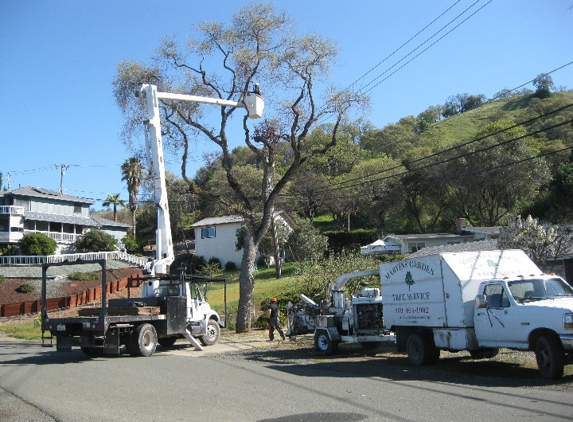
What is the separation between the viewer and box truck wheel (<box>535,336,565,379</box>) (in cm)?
1098

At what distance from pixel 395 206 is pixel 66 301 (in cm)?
3333

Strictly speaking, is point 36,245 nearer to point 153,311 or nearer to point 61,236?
point 61,236

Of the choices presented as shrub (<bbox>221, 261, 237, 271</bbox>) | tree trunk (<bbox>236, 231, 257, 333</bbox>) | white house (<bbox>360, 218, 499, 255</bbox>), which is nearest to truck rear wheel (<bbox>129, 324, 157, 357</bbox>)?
tree trunk (<bbox>236, 231, 257, 333</bbox>)

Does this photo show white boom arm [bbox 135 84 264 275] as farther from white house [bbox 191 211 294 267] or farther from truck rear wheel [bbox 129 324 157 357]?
white house [bbox 191 211 294 267]

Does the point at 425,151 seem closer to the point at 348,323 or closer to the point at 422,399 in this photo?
the point at 348,323

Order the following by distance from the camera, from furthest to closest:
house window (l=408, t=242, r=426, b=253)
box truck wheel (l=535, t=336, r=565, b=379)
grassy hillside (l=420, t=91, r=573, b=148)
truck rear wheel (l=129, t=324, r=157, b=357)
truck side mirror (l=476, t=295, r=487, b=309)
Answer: grassy hillside (l=420, t=91, r=573, b=148) → house window (l=408, t=242, r=426, b=253) → truck rear wheel (l=129, t=324, r=157, b=357) → truck side mirror (l=476, t=295, r=487, b=309) → box truck wheel (l=535, t=336, r=565, b=379)

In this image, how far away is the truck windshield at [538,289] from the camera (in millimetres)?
12297

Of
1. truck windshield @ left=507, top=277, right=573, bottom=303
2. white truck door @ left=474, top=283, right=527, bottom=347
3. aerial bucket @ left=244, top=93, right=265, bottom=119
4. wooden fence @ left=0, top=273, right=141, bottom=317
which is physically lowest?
white truck door @ left=474, top=283, right=527, bottom=347

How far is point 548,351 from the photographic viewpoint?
11.2 m

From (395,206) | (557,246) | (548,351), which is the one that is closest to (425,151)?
(395,206)

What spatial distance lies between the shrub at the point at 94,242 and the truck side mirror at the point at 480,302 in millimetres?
52426

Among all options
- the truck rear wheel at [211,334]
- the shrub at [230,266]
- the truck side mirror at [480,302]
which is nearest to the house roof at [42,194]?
the shrub at [230,266]

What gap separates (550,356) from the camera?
437 inches

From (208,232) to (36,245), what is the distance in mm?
16634
